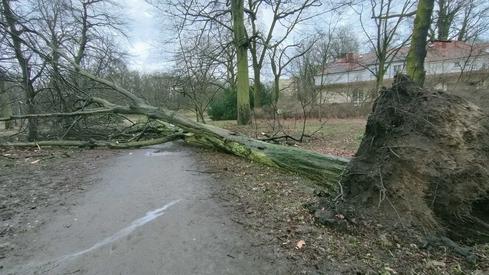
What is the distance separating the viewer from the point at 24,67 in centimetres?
1123

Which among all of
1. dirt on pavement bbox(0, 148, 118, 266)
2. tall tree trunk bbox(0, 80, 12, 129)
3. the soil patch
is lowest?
the soil patch

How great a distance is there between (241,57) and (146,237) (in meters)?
14.4

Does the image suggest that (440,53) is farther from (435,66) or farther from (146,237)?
(146,237)

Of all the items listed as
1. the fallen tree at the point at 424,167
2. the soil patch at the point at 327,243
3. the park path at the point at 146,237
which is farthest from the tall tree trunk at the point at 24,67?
the fallen tree at the point at 424,167

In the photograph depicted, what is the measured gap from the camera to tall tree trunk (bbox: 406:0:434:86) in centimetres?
934

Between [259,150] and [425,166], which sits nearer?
[425,166]

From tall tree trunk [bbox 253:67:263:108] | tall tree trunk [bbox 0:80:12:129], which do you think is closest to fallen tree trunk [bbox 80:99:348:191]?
tall tree trunk [bbox 0:80:12:129]

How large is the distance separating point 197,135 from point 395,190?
21.6 ft

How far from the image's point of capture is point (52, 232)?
14.1 feet

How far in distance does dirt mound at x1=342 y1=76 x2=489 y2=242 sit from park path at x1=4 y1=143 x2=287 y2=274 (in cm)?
188

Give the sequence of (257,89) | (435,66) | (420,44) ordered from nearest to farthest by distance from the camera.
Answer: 1. (420,44)
2. (257,89)
3. (435,66)

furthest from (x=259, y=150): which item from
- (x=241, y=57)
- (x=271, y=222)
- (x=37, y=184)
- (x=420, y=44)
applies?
(x=241, y=57)

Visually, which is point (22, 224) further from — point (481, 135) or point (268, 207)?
point (481, 135)

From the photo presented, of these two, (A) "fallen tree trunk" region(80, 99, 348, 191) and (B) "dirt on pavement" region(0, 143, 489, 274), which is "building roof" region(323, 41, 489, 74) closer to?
(A) "fallen tree trunk" region(80, 99, 348, 191)
